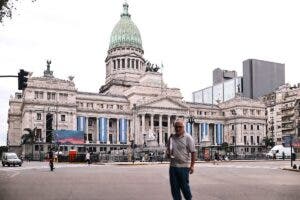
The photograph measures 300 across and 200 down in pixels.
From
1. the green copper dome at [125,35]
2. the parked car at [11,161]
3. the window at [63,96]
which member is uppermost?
the green copper dome at [125,35]

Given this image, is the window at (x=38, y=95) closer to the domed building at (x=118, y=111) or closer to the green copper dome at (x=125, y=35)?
the domed building at (x=118, y=111)

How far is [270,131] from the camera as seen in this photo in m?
155

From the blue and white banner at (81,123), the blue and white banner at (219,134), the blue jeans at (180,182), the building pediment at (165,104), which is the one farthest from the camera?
the blue and white banner at (219,134)

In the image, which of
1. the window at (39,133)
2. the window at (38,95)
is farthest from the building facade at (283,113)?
the window at (38,95)

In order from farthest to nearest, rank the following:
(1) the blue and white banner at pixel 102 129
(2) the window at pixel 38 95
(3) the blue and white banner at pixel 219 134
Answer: (3) the blue and white banner at pixel 219 134 → (1) the blue and white banner at pixel 102 129 → (2) the window at pixel 38 95

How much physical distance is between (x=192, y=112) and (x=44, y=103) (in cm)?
4326

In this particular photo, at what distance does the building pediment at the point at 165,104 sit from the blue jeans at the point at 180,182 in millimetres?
109219

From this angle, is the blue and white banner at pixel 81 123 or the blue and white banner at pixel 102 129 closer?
the blue and white banner at pixel 81 123

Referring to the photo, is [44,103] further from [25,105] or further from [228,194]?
[228,194]

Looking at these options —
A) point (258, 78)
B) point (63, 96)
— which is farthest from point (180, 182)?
point (258, 78)

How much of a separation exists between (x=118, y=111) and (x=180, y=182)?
366 ft

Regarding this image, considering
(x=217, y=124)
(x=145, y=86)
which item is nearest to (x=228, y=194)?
(x=145, y=86)

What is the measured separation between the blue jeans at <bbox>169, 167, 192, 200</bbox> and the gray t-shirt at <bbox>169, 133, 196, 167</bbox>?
147 millimetres

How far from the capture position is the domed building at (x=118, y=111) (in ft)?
361
